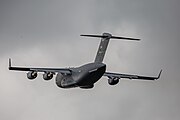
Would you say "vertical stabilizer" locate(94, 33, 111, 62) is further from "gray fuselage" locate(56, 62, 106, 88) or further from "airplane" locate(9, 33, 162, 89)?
"gray fuselage" locate(56, 62, 106, 88)

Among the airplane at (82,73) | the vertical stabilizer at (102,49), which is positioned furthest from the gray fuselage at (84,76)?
the vertical stabilizer at (102,49)

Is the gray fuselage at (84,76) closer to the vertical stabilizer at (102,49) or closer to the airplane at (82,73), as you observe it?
the airplane at (82,73)

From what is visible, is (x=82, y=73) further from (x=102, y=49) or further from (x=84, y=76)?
(x=102, y=49)

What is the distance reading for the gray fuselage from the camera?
296 ft

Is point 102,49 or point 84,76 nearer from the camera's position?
point 84,76

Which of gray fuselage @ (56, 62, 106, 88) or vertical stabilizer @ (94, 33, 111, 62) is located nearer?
gray fuselage @ (56, 62, 106, 88)

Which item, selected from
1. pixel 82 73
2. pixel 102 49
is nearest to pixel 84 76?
pixel 82 73

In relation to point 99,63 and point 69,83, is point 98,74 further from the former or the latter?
point 69,83

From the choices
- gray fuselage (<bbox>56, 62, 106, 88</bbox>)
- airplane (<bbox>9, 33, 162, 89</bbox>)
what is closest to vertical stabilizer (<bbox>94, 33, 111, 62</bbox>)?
airplane (<bbox>9, 33, 162, 89</bbox>)

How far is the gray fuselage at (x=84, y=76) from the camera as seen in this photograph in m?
90.2

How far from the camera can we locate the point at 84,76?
92.0 meters

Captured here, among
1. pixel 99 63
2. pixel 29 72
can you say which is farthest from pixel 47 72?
pixel 99 63

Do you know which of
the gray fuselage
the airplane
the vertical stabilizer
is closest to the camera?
the gray fuselage

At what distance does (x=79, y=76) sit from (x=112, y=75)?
8.59 m
